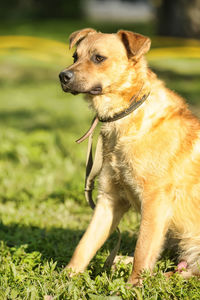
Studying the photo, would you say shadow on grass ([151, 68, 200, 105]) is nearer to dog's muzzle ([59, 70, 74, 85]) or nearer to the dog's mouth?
the dog's mouth

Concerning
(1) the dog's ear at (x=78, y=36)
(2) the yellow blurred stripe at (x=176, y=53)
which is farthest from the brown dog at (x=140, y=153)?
(2) the yellow blurred stripe at (x=176, y=53)

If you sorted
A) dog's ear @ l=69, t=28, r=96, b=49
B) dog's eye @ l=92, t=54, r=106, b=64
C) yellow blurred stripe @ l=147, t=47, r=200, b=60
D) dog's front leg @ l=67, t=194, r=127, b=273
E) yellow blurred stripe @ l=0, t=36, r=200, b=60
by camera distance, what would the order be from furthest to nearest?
yellow blurred stripe @ l=0, t=36, r=200, b=60, yellow blurred stripe @ l=147, t=47, r=200, b=60, dog's ear @ l=69, t=28, r=96, b=49, dog's eye @ l=92, t=54, r=106, b=64, dog's front leg @ l=67, t=194, r=127, b=273

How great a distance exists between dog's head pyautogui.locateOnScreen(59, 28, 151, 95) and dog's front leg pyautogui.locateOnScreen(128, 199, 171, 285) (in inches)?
42.5

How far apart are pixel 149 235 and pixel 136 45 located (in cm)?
160

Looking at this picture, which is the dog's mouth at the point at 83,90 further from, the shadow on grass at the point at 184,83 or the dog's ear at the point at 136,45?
the shadow on grass at the point at 184,83

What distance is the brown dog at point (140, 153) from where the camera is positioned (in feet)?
12.0

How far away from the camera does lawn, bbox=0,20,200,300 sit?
3.51m

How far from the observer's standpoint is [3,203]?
Result: 591 cm

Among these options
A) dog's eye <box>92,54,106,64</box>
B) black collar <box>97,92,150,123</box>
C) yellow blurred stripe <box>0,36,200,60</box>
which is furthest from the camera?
yellow blurred stripe <box>0,36,200,60</box>

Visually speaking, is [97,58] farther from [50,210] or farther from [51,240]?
[50,210]

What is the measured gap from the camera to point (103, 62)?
4.06m

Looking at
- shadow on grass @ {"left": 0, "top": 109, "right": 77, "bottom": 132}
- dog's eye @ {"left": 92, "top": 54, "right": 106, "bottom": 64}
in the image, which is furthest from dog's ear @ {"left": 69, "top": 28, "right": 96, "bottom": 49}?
shadow on grass @ {"left": 0, "top": 109, "right": 77, "bottom": 132}

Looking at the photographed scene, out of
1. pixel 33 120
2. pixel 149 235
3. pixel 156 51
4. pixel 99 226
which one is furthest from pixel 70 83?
pixel 156 51

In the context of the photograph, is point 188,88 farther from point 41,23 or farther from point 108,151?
point 41,23
